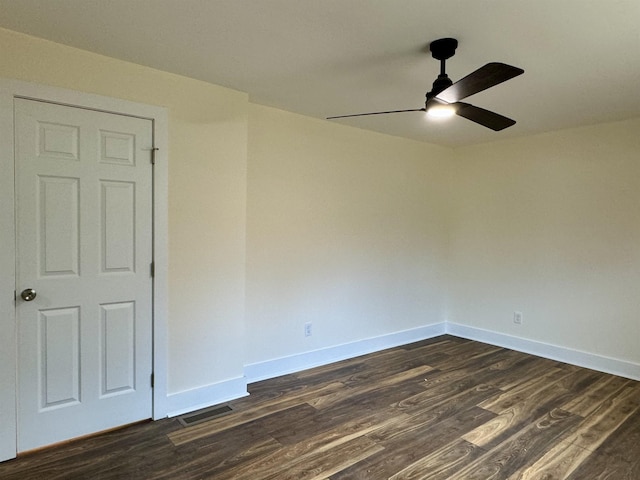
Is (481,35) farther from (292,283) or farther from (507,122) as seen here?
(292,283)

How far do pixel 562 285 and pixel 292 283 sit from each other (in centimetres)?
280

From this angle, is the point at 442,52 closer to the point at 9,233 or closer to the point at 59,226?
the point at 59,226

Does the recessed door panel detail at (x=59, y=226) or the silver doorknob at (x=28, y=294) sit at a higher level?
the recessed door panel detail at (x=59, y=226)

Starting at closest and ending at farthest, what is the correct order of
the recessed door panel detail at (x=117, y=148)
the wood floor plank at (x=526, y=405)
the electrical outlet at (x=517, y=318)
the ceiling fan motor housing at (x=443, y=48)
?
the ceiling fan motor housing at (x=443, y=48) < the recessed door panel detail at (x=117, y=148) < the wood floor plank at (x=526, y=405) < the electrical outlet at (x=517, y=318)

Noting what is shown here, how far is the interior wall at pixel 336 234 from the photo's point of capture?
341 centimetres

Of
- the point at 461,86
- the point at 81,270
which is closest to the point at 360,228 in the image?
the point at 461,86

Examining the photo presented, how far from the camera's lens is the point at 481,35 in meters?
2.05

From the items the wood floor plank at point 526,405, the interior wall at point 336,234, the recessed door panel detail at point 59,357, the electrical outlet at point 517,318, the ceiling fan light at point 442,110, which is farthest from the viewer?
the electrical outlet at point 517,318

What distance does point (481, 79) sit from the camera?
1841 mm

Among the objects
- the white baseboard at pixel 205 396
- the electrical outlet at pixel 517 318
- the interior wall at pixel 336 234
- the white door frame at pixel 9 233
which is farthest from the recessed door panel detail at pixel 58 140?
the electrical outlet at pixel 517 318

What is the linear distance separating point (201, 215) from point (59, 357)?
1.24 meters

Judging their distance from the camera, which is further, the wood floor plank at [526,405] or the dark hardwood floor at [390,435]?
the wood floor plank at [526,405]

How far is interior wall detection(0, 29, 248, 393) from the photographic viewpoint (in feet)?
8.71

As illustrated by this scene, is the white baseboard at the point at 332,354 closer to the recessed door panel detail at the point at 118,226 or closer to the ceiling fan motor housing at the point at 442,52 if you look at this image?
A: the recessed door panel detail at the point at 118,226
